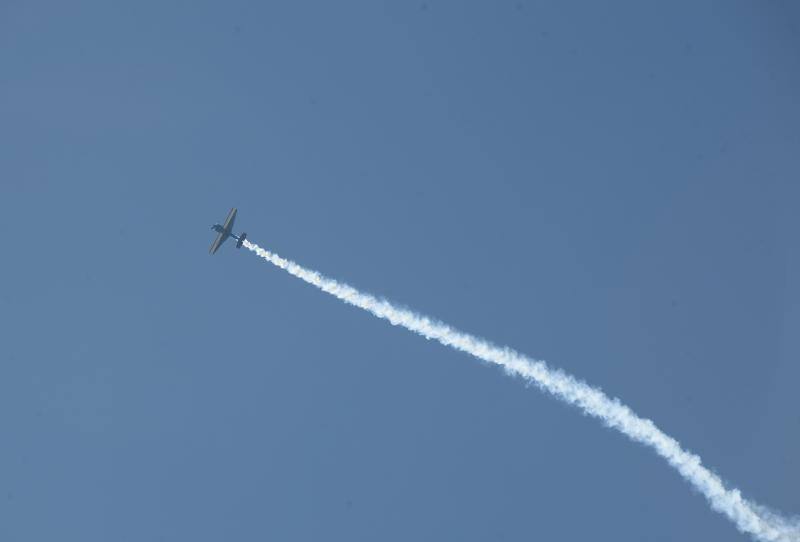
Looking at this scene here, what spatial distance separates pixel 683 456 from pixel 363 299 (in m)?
24.9

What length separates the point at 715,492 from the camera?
56188mm

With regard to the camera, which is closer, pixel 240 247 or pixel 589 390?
pixel 589 390

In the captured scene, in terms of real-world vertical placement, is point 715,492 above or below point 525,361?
below

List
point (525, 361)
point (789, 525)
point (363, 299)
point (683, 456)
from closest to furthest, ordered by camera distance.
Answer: point (789, 525), point (683, 456), point (525, 361), point (363, 299)

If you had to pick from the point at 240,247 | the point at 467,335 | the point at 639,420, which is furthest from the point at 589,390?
the point at 240,247

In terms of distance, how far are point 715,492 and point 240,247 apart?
3781cm

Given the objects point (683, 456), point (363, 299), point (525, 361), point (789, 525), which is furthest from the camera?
point (363, 299)

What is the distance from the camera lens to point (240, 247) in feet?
221

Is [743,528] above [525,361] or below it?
below

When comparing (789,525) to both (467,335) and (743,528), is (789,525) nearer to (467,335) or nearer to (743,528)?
(743,528)

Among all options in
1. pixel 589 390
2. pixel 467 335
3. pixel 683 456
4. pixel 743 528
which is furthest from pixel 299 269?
pixel 743 528

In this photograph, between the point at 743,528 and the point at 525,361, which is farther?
the point at 525,361

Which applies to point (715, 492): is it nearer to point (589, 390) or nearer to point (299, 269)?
point (589, 390)

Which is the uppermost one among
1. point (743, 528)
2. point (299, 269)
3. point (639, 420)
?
point (299, 269)
